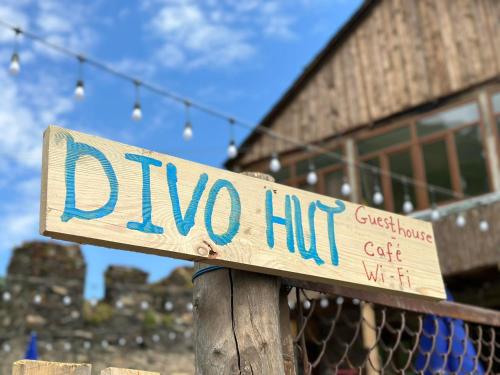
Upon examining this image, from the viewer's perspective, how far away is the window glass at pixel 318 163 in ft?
38.0

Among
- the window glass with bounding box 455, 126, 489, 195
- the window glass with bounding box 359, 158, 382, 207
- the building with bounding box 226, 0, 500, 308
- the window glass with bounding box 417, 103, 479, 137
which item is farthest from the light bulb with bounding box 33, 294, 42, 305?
the window glass with bounding box 455, 126, 489, 195

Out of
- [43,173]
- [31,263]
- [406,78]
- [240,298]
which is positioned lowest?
[240,298]

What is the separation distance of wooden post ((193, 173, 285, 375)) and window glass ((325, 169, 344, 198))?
375 inches

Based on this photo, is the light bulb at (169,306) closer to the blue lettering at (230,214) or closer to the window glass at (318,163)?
the window glass at (318,163)

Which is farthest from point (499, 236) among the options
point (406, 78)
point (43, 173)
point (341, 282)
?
point (43, 173)

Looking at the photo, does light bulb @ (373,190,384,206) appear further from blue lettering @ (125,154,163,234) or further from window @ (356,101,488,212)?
blue lettering @ (125,154,163,234)

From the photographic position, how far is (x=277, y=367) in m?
1.95

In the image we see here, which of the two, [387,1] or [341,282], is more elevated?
[387,1]

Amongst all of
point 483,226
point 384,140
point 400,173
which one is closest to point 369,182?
point 400,173

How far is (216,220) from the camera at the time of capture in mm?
1918

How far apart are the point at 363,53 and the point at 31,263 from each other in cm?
724

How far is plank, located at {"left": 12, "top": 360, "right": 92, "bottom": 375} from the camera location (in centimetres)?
162

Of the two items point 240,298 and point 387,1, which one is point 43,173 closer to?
point 240,298

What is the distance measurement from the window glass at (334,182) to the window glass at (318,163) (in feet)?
0.60
